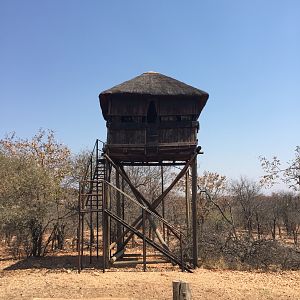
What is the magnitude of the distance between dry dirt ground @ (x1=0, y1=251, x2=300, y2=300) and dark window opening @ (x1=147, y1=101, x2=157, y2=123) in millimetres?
6973

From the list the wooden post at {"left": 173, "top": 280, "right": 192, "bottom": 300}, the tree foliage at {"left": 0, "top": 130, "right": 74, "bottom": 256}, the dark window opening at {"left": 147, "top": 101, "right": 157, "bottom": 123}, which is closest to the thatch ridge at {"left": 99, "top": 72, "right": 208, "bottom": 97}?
the dark window opening at {"left": 147, "top": 101, "right": 157, "bottom": 123}

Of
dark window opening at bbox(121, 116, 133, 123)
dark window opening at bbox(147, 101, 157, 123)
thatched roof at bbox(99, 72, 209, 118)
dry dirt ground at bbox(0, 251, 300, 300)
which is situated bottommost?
dry dirt ground at bbox(0, 251, 300, 300)

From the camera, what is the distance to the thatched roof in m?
16.8

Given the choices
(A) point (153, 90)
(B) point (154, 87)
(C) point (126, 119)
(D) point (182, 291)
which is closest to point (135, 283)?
(C) point (126, 119)

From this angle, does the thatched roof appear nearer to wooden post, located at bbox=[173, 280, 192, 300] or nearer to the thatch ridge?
the thatch ridge

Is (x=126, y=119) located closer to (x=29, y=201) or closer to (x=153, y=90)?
(x=153, y=90)

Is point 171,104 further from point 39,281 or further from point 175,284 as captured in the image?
point 175,284

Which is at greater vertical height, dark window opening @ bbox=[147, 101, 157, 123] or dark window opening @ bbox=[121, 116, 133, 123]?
dark window opening @ bbox=[147, 101, 157, 123]

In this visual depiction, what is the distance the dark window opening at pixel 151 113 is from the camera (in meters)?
17.9

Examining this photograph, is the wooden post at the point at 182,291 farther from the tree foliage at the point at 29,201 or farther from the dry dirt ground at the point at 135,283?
the tree foliage at the point at 29,201

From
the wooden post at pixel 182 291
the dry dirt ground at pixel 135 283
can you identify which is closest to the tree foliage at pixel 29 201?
the dry dirt ground at pixel 135 283

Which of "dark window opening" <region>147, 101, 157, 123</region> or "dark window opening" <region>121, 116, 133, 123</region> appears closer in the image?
"dark window opening" <region>121, 116, 133, 123</region>

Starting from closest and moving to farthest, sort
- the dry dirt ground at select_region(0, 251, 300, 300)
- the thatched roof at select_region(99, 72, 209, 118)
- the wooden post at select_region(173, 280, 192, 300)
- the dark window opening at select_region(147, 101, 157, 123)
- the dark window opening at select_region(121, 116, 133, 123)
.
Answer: the wooden post at select_region(173, 280, 192, 300) < the dry dirt ground at select_region(0, 251, 300, 300) < the thatched roof at select_region(99, 72, 209, 118) < the dark window opening at select_region(121, 116, 133, 123) < the dark window opening at select_region(147, 101, 157, 123)

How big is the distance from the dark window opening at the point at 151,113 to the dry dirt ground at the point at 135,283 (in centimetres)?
697
